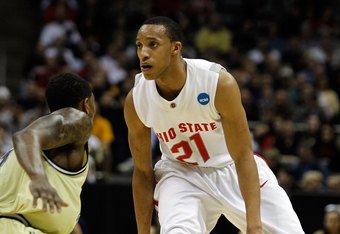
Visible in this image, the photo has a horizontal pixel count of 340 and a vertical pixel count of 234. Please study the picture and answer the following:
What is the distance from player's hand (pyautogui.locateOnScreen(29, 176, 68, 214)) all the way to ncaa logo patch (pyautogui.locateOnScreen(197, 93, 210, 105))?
6.08 feet

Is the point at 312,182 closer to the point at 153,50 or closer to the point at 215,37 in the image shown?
the point at 215,37

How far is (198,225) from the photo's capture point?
562 cm

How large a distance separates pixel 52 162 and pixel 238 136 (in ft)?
5.20

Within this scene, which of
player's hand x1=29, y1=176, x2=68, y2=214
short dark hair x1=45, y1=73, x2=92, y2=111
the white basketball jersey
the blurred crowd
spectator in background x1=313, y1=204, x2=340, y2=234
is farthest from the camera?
the blurred crowd

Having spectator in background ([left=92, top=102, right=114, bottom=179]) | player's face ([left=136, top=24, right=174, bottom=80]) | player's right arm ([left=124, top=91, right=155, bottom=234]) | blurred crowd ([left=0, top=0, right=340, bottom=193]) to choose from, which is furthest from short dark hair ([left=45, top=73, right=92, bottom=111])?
spectator in background ([left=92, top=102, right=114, bottom=179])

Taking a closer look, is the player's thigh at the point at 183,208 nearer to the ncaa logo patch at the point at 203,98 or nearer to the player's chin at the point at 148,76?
the ncaa logo patch at the point at 203,98

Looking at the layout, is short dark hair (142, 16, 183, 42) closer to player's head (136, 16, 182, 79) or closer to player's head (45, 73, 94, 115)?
player's head (136, 16, 182, 79)

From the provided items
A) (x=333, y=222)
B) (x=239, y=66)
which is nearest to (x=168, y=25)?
(x=333, y=222)

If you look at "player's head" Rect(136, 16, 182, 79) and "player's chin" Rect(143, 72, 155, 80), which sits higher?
"player's head" Rect(136, 16, 182, 79)

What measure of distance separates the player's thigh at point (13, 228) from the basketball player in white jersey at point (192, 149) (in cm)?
133

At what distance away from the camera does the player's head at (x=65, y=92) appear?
15.3 ft

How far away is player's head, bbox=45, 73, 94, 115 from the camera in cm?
468

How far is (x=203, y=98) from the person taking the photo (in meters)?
5.64

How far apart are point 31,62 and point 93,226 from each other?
494cm
